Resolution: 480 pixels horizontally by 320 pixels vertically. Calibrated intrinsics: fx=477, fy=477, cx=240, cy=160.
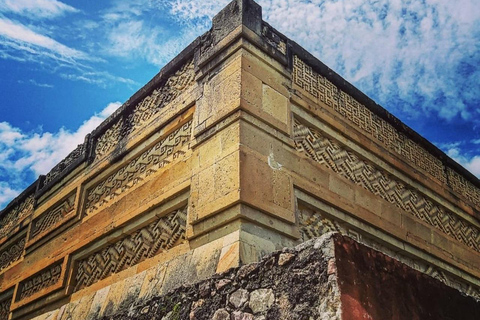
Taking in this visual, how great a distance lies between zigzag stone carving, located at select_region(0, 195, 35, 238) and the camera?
23.1 feet

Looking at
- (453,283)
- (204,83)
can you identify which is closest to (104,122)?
(204,83)

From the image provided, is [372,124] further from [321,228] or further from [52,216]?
[52,216]

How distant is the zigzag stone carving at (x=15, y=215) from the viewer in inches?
278

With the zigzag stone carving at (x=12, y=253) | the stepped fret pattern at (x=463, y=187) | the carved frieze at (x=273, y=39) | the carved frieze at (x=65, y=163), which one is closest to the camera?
the carved frieze at (x=273, y=39)

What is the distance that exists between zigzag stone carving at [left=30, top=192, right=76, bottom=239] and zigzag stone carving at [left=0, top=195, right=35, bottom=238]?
1.39 ft

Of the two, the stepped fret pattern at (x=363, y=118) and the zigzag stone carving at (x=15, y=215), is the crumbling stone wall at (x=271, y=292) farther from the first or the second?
the zigzag stone carving at (x=15, y=215)

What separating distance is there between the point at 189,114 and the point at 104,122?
1891 mm

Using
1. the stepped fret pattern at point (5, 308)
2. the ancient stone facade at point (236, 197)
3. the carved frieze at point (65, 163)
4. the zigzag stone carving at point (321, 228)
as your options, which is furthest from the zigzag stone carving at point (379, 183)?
the stepped fret pattern at point (5, 308)

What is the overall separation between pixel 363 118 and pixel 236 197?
2.33 m

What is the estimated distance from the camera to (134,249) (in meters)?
4.43

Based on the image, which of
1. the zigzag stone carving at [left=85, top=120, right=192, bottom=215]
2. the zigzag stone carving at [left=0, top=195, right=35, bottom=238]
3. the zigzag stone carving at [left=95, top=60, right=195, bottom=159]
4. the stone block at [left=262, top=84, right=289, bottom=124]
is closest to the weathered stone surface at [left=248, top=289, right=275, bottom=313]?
the stone block at [left=262, top=84, right=289, bottom=124]

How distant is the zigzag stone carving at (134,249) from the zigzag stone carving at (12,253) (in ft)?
6.88

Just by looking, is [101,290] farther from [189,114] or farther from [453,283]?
[453,283]

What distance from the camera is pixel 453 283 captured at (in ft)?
17.4
